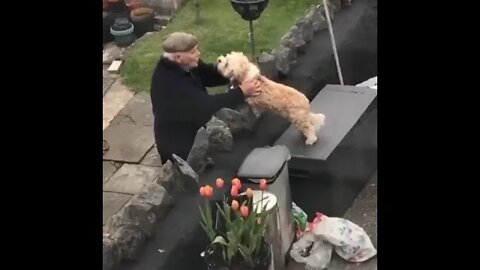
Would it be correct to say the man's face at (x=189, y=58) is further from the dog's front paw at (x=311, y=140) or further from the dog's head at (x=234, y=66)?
the dog's front paw at (x=311, y=140)

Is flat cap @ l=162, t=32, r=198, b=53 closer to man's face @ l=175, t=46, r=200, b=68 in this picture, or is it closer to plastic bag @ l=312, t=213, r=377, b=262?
man's face @ l=175, t=46, r=200, b=68

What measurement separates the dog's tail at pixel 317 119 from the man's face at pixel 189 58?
9.3 inches

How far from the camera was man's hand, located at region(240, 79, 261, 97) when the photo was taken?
173 centimetres

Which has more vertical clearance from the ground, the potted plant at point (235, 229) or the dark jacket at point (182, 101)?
the dark jacket at point (182, 101)

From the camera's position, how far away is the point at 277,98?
1.76 metres

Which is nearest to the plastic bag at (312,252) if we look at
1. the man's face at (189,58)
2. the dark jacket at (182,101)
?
the dark jacket at (182,101)

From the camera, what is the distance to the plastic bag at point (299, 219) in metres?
1.77

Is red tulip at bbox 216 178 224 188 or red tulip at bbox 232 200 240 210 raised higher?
red tulip at bbox 216 178 224 188

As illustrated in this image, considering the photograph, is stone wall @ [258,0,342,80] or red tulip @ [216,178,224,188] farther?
stone wall @ [258,0,342,80]

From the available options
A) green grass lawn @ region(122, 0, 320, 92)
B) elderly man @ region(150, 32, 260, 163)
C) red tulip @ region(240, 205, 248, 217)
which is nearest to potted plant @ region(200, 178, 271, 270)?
red tulip @ region(240, 205, 248, 217)
